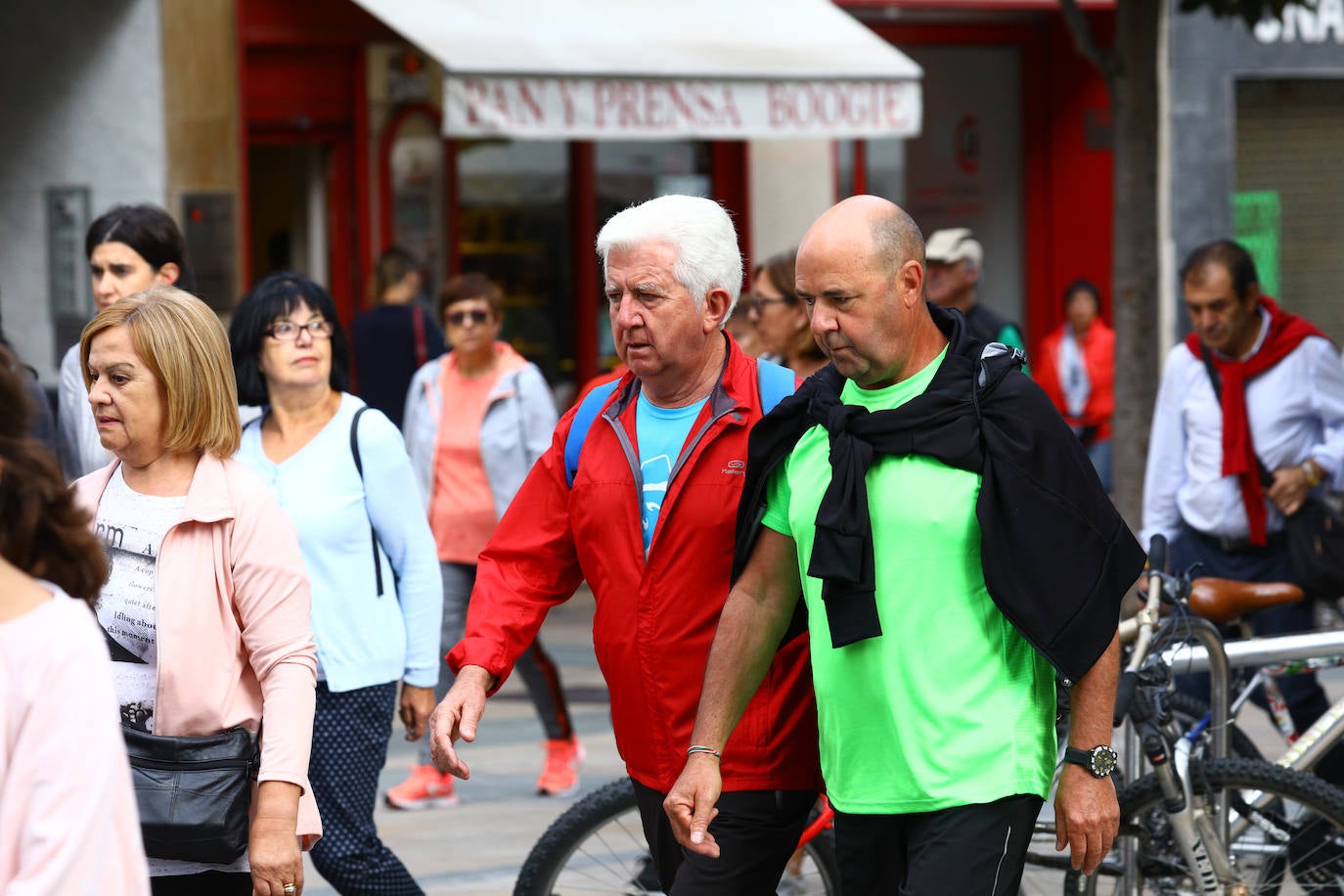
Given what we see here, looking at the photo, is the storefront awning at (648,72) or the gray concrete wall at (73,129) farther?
the gray concrete wall at (73,129)

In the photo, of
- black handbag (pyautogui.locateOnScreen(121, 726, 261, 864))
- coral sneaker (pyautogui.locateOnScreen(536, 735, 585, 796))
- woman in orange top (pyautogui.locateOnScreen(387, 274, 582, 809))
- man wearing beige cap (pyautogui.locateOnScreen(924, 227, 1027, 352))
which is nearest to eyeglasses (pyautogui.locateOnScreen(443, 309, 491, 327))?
woman in orange top (pyautogui.locateOnScreen(387, 274, 582, 809))

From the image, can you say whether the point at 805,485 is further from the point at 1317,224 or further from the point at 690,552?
the point at 1317,224

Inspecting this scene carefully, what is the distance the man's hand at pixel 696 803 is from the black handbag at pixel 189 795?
2.61ft

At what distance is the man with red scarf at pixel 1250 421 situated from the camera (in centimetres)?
595

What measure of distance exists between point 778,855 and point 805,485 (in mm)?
762

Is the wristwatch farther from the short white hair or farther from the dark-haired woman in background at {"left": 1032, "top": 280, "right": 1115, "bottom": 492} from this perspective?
the dark-haired woman in background at {"left": 1032, "top": 280, "right": 1115, "bottom": 492}

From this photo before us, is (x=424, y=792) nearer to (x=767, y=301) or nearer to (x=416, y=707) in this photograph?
(x=767, y=301)

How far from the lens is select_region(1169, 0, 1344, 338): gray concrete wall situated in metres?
13.7

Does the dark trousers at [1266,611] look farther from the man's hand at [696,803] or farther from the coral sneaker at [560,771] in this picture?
the man's hand at [696,803]

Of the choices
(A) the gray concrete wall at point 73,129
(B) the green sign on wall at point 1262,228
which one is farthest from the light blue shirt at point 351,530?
(B) the green sign on wall at point 1262,228

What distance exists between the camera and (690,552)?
3.63 meters

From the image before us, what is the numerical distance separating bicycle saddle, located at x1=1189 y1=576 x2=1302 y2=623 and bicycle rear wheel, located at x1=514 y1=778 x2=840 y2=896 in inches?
52.1

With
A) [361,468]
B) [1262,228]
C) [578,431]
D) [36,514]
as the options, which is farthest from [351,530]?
[1262,228]

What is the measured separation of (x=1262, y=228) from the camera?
14.4m
